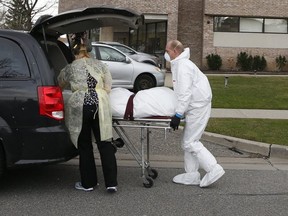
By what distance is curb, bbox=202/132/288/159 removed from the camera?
7516 mm

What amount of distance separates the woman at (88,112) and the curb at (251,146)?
321 cm

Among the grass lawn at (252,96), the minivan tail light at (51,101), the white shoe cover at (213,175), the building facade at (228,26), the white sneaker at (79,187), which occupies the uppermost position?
the building facade at (228,26)

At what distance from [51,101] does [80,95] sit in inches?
13.6

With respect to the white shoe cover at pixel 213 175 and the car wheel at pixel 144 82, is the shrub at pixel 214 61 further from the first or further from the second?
the white shoe cover at pixel 213 175

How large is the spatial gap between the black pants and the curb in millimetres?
3206

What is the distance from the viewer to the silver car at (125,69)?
1448 centimetres

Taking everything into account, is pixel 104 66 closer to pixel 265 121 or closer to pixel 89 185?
pixel 89 185

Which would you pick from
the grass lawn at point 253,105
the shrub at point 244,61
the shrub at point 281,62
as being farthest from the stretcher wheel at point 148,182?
the shrub at point 281,62

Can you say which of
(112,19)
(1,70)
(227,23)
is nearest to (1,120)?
(1,70)

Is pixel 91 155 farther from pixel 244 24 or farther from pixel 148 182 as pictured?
pixel 244 24

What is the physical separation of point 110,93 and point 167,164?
192 cm

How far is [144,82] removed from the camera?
15.0 metres

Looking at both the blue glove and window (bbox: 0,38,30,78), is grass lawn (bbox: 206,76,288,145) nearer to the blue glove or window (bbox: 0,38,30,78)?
the blue glove

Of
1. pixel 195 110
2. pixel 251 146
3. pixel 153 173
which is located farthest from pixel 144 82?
pixel 195 110
